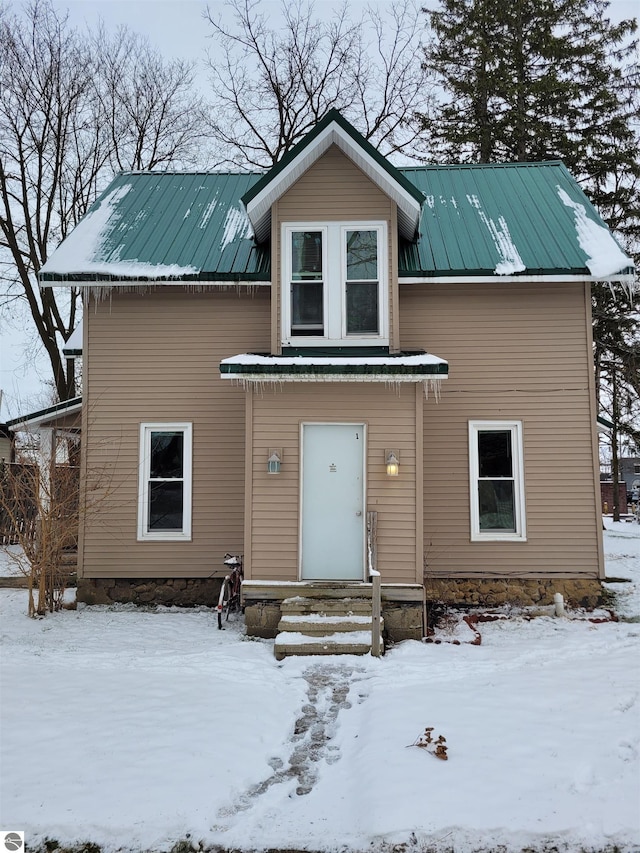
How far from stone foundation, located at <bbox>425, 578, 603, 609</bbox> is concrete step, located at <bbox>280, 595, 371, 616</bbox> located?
204 centimetres

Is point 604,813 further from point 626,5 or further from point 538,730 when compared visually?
point 626,5

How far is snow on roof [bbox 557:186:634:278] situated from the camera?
9047 mm

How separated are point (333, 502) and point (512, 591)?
3.23m

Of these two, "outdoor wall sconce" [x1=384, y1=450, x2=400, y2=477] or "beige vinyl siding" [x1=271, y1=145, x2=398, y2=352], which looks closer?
"outdoor wall sconce" [x1=384, y1=450, x2=400, y2=477]

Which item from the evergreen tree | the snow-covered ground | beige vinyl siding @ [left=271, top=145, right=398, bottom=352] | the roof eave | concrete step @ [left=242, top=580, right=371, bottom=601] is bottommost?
the snow-covered ground

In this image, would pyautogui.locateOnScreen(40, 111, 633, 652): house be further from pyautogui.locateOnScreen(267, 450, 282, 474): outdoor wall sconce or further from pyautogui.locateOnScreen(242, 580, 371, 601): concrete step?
pyautogui.locateOnScreen(242, 580, 371, 601): concrete step

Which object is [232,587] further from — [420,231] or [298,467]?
[420,231]

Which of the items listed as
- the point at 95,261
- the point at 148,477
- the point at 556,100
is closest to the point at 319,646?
the point at 148,477

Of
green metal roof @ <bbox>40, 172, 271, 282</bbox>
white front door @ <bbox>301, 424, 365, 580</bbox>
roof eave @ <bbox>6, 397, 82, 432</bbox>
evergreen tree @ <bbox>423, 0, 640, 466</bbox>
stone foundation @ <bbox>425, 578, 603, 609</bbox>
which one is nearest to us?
white front door @ <bbox>301, 424, 365, 580</bbox>

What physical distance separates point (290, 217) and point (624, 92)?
1519cm

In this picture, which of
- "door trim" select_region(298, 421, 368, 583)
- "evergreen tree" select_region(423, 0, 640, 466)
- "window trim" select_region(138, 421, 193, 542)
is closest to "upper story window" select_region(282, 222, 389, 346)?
"door trim" select_region(298, 421, 368, 583)

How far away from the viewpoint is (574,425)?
9414 mm

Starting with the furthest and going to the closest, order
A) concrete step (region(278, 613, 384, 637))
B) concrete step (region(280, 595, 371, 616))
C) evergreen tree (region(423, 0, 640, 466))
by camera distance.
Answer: evergreen tree (region(423, 0, 640, 466))
concrete step (region(280, 595, 371, 616))
concrete step (region(278, 613, 384, 637))

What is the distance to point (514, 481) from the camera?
942cm
